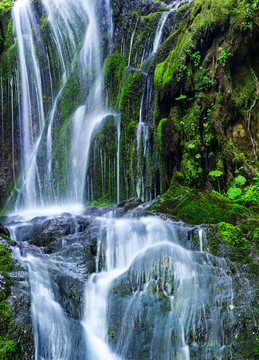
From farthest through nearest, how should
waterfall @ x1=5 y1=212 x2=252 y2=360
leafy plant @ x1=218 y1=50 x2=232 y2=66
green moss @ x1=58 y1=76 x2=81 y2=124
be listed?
green moss @ x1=58 y1=76 x2=81 y2=124 → leafy plant @ x1=218 y1=50 x2=232 y2=66 → waterfall @ x1=5 y1=212 x2=252 y2=360

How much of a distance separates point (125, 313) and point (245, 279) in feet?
5.49

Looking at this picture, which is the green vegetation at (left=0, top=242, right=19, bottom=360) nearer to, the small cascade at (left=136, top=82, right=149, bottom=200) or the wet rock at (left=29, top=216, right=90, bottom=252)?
the wet rock at (left=29, top=216, right=90, bottom=252)

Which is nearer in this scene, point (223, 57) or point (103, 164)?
point (223, 57)

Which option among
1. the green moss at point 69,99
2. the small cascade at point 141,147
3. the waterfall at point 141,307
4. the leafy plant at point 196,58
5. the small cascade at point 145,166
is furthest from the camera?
the green moss at point 69,99

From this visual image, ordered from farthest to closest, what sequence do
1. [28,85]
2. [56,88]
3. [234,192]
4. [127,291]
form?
1. [28,85]
2. [56,88]
3. [234,192]
4. [127,291]

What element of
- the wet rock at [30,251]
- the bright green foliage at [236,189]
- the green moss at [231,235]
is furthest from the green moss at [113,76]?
the green moss at [231,235]

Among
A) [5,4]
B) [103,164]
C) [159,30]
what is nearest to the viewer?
[103,164]

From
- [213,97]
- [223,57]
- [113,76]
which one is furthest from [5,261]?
[113,76]

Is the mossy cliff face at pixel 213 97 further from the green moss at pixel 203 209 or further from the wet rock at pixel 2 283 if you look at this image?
the wet rock at pixel 2 283

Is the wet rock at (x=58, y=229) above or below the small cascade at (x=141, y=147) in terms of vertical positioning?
below

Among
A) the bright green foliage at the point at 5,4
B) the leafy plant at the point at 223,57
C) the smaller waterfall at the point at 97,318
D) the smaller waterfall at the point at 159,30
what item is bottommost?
the smaller waterfall at the point at 97,318

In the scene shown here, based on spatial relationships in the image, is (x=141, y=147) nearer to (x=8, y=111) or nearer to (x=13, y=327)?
(x=13, y=327)

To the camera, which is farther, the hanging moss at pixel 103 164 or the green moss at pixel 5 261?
the hanging moss at pixel 103 164

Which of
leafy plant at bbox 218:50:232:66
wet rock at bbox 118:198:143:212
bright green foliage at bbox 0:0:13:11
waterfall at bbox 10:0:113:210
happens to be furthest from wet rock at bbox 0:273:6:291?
bright green foliage at bbox 0:0:13:11
